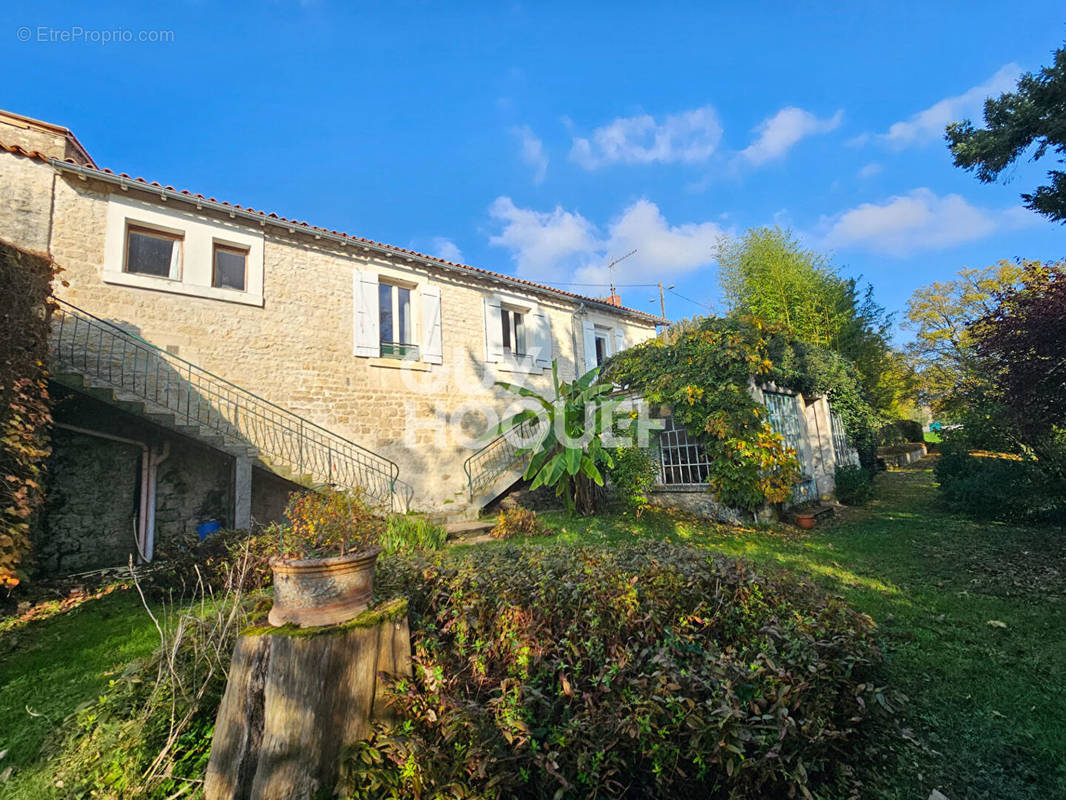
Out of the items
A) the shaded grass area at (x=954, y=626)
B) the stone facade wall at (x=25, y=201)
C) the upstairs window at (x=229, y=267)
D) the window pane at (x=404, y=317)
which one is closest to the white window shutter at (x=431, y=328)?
the window pane at (x=404, y=317)

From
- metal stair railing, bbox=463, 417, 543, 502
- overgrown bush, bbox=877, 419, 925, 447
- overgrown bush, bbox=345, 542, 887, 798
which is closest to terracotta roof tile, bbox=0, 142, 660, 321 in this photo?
metal stair railing, bbox=463, 417, 543, 502

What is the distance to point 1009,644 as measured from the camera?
128 inches

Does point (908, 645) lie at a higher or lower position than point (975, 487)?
lower

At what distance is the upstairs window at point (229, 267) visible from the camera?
26.1ft

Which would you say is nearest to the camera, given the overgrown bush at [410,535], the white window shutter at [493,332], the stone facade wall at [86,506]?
the overgrown bush at [410,535]

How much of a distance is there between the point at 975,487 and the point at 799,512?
277 centimetres

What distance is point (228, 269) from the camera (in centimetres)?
806

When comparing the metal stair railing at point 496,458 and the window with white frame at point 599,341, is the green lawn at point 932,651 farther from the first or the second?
the window with white frame at point 599,341

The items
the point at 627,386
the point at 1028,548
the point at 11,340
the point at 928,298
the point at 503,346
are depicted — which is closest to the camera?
the point at 11,340

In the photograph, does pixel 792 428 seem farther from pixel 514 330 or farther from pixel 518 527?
pixel 514 330

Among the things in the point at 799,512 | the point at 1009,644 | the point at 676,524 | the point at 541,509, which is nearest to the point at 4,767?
the point at 1009,644

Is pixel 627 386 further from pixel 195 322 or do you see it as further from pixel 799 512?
pixel 195 322

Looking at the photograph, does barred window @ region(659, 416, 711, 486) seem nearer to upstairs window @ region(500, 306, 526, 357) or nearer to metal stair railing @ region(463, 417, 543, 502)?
metal stair railing @ region(463, 417, 543, 502)

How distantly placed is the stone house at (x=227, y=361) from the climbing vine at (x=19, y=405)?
575mm
